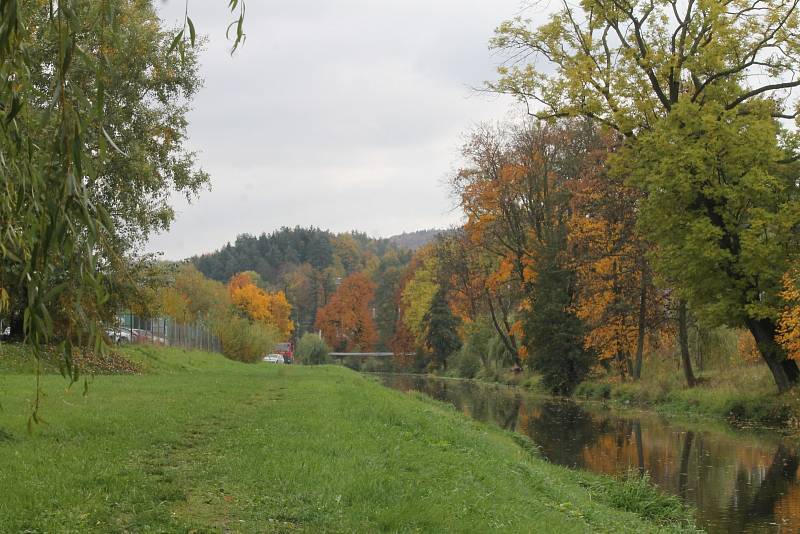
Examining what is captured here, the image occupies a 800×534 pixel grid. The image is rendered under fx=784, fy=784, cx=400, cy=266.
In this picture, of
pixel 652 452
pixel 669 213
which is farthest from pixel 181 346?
pixel 652 452

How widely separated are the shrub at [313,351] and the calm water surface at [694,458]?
56254mm

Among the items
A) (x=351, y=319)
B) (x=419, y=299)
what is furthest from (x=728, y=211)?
(x=351, y=319)

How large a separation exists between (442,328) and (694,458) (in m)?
58.9

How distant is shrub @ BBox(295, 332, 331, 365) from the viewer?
279ft

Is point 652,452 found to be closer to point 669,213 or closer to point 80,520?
point 669,213

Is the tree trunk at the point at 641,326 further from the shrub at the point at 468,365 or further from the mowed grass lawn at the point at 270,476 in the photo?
the shrub at the point at 468,365

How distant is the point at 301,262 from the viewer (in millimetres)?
174375

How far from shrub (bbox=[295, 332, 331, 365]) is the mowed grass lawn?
229ft

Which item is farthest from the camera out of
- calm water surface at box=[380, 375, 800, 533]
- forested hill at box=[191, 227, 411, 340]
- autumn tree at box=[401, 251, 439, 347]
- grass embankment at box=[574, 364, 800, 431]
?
forested hill at box=[191, 227, 411, 340]

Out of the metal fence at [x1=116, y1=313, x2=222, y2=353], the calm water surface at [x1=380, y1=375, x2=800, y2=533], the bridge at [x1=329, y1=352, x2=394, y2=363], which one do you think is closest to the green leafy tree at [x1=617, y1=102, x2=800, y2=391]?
the calm water surface at [x1=380, y1=375, x2=800, y2=533]

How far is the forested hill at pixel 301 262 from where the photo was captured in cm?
14750

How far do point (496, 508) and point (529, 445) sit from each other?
35.0 ft

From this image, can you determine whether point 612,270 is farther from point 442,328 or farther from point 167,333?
point 442,328

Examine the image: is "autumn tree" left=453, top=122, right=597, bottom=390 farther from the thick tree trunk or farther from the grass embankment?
the thick tree trunk
